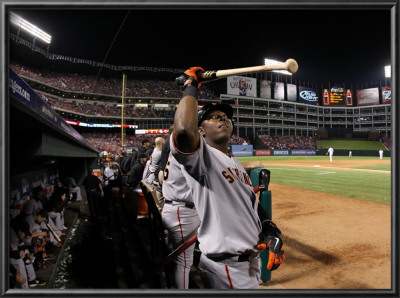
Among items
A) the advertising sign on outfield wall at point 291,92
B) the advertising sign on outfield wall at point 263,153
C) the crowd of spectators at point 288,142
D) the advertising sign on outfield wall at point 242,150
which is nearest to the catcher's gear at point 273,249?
the advertising sign on outfield wall at point 242,150

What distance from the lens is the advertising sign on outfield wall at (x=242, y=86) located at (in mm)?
48963

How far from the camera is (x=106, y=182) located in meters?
11.5

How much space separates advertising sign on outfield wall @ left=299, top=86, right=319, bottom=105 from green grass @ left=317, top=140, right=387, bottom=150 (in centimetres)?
1386

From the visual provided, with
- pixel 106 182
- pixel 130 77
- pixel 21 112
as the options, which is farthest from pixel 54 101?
pixel 21 112

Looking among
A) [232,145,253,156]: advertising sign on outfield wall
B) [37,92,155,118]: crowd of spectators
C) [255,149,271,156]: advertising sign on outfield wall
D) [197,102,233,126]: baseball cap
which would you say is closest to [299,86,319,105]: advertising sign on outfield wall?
[255,149,271,156]: advertising sign on outfield wall

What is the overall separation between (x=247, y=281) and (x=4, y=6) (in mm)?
2359

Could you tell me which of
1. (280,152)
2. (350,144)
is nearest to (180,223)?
(280,152)

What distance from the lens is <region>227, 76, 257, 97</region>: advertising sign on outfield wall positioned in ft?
161

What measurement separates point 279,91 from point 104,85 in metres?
37.1

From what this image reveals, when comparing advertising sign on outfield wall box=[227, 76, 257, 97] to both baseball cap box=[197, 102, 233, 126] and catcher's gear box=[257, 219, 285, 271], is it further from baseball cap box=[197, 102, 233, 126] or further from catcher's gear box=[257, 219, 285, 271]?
catcher's gear box=[257, 219, 285, 271]

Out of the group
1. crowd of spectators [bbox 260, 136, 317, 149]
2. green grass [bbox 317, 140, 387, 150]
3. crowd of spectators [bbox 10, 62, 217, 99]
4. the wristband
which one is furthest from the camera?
crowd of spectators [bbox 260, 136, 317, 149]

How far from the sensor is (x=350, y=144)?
4338 cm

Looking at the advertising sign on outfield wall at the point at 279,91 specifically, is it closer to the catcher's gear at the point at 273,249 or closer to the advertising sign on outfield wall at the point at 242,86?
the advertising sign on outfield wall at the point at 242,86

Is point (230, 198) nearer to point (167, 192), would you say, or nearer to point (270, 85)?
point (167, 192)
